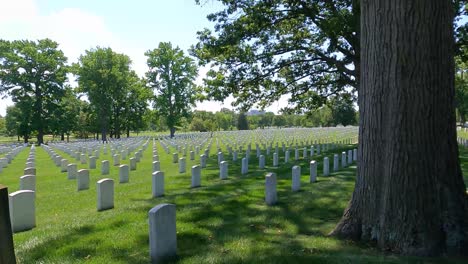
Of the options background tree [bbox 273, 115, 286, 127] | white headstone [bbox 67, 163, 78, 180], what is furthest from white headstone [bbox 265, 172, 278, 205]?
background tree [bbox 273, 115, 286, 127]

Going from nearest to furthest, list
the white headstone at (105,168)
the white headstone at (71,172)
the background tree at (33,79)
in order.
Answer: the white headstone at (71,172), the white headstone at (105,168), the background tree at (33,79)

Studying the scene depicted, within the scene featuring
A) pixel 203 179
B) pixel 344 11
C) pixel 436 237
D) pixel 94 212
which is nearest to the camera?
pixel 436 237

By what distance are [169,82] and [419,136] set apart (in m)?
52.1

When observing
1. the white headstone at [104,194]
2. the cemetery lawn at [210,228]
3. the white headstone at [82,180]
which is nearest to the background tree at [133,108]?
the white headstone at [82,180]

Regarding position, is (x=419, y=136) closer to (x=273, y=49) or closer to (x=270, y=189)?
(x=270, y=189)

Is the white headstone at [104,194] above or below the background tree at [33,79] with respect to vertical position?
below

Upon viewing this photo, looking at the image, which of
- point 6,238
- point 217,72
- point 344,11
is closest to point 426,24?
point 6,238

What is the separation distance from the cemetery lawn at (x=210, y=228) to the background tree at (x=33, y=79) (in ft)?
139

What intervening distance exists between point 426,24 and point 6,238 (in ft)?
16.3

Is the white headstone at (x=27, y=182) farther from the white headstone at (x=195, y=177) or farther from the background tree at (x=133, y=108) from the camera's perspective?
the background tree at (x=133, y=108)

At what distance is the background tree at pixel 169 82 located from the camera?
178ft

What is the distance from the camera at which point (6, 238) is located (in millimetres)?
2488

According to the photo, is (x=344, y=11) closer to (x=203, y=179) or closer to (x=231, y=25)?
(x=231, y=25)

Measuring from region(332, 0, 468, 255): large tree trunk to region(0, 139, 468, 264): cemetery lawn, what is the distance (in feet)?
1.08
